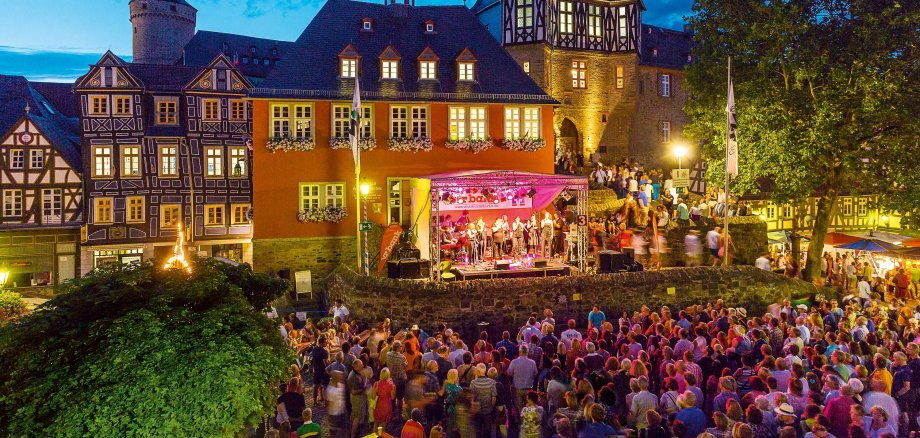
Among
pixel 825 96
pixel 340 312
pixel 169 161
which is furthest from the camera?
pixel 169 161

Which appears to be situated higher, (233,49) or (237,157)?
(233,49)

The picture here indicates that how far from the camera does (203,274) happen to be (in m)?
6.25

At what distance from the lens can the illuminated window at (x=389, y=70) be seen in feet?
81.4

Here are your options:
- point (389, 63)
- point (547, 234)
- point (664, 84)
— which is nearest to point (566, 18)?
point (664, 84)

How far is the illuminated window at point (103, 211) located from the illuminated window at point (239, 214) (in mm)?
5531

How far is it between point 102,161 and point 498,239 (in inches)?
805

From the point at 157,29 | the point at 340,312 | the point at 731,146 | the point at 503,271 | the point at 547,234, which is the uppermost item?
the point at 157,29

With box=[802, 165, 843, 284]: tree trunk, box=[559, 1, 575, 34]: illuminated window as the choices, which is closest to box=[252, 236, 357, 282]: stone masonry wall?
box=[802, 165, 843, 284]: tree trunk

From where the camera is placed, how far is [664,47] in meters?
44.3

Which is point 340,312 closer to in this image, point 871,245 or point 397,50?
point 397,50

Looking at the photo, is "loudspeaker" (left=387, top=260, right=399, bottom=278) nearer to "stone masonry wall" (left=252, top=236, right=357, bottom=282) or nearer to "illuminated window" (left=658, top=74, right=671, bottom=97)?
"stone masonry wall" (left=252, top=236, right=357, bottom=282)

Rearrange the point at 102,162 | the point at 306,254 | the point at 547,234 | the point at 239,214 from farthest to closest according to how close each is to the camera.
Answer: the point at 239,214
the point at 102,162
the point at 306,254
the point at 547,234

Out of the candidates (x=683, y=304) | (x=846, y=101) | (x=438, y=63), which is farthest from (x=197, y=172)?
(x=846, y=101)

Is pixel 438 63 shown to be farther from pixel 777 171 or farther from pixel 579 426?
pixel 579 426
